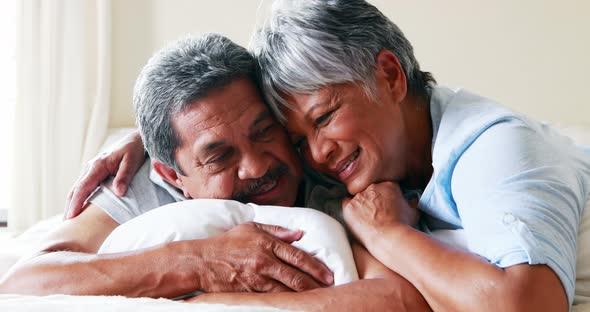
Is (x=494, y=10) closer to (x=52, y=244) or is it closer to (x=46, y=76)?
(x=46, y=76)

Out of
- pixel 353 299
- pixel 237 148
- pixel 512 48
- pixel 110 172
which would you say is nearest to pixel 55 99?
pixel 110 172

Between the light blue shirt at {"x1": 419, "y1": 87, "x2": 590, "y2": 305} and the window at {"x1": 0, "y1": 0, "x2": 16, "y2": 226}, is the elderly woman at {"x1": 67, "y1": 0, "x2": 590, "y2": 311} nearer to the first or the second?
the light blue shirt at {"x1": 419, "y1": 87, "x2": 590, "y2": 305}

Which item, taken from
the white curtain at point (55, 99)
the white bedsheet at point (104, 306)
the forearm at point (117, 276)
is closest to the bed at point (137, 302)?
the white bedsheet at point (104, 306)

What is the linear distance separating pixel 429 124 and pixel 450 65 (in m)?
1.70

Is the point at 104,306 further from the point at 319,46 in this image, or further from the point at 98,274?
the point at 319,46

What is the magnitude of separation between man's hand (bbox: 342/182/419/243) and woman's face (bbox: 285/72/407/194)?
52mm

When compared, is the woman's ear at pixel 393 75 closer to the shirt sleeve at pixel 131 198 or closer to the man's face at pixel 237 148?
the man's face at pixel 237 148

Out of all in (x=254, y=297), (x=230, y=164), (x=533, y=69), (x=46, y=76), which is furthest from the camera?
(x=46, y=76)

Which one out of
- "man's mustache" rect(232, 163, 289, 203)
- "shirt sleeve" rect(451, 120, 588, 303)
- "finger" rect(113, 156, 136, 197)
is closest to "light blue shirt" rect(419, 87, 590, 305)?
"shirt sleeve" rect(451, 120, 588, 303)

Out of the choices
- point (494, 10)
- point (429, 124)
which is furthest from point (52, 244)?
point (494, 10)

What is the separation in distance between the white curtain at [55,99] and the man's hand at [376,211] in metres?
2.30

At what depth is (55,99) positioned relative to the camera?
148 inches

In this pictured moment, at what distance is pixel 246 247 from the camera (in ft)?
5.01

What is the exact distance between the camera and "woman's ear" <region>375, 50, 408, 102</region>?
177 cm
